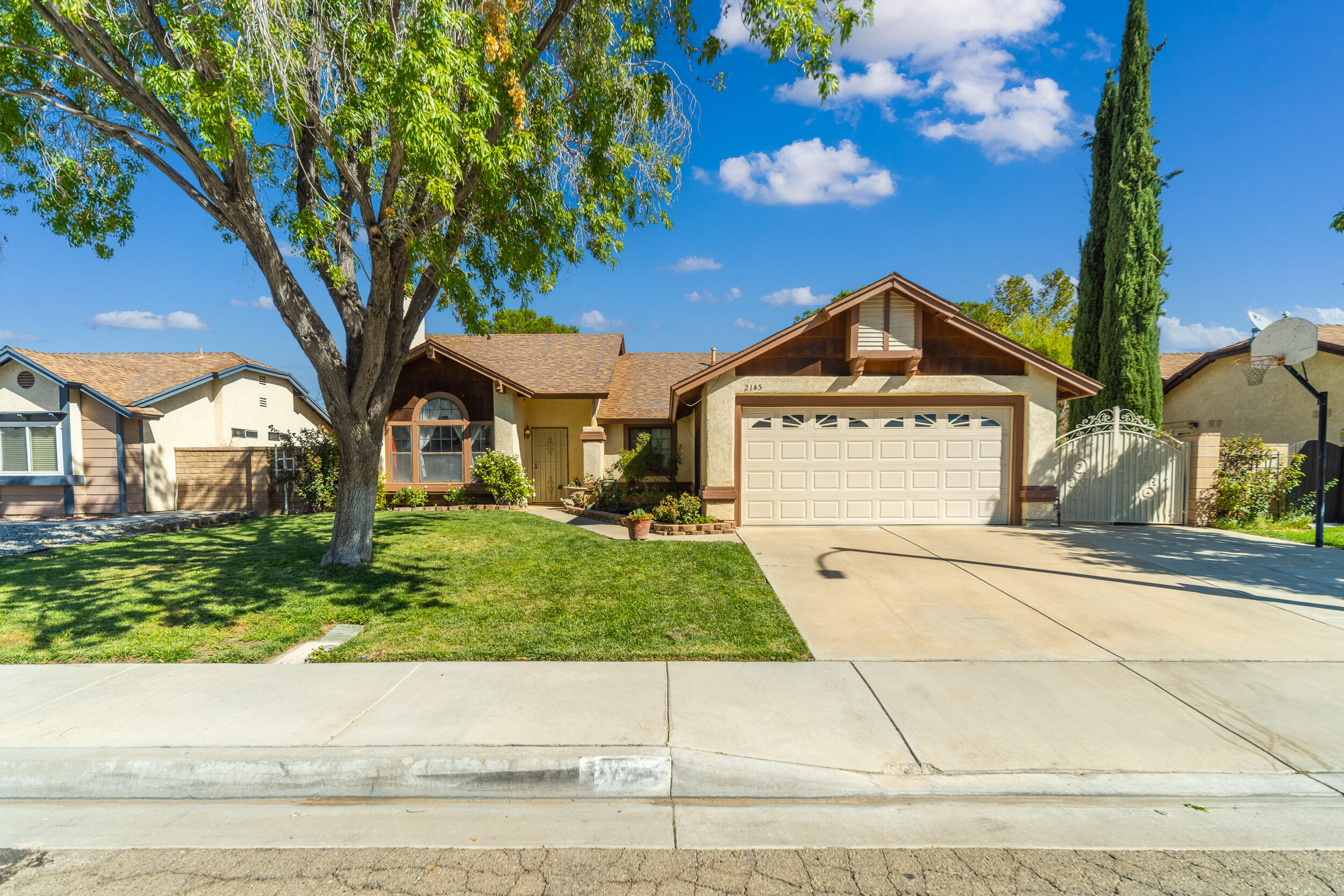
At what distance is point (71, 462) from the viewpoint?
14641 millimetres

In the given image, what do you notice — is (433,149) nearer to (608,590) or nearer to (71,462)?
(608,590)

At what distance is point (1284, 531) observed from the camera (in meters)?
11.5

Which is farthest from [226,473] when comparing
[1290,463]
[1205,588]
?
[1290,463]

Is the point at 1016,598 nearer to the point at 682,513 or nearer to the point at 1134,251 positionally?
the point at 682,513

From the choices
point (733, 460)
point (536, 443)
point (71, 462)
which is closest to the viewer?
point (733, 460)

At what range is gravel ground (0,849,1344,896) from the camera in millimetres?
2814

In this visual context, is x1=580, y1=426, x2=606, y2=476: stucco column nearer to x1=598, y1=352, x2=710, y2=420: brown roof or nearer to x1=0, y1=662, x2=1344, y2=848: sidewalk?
x1=598, y1=352, x2=710, y2=420: brown roof

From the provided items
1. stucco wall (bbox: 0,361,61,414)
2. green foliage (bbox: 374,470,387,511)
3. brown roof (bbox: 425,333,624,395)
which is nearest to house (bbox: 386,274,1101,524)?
brown roof (bbox: 425,333,624,395)

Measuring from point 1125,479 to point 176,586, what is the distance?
16.2 metres

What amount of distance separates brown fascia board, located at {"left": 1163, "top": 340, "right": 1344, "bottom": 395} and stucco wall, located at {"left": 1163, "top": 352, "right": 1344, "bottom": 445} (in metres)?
0.23

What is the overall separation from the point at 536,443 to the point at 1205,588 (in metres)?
15.3

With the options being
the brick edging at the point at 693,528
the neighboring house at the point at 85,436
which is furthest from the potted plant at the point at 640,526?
the neighboring house at the point at 85,436

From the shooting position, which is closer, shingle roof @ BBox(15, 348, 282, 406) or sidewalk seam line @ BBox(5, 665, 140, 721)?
sidewalk seam line @ BBox(5, 665, 140, 721)

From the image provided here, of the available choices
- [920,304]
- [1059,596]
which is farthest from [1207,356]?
[1059,596]
